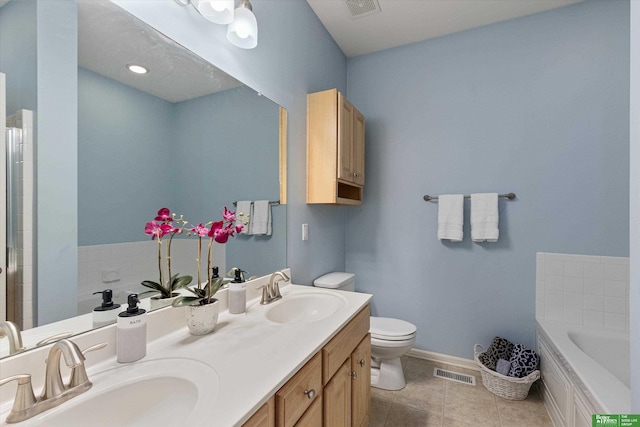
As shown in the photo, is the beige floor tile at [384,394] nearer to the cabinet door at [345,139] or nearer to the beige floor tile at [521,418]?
the beige floor tile at [521,418]

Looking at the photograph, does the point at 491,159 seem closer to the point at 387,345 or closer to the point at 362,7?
the point at 362,7

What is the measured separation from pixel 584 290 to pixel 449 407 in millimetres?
Answer: 1243

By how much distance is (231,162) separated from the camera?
1.34 meters

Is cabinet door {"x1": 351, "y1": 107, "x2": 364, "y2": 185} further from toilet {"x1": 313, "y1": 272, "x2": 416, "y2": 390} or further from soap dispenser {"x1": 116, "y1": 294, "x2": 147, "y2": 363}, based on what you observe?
soap dispenser {"x1": 116, "y1": 294, "x2": 147, "y2": 363}

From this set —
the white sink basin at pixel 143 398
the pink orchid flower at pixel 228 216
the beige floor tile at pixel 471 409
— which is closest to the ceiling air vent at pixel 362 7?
the pink orchid flower at pixel 228 216

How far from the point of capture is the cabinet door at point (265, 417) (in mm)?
650

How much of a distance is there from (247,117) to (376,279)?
184 cm

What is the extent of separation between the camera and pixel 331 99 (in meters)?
1.93

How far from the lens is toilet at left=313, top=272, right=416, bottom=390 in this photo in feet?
6.20

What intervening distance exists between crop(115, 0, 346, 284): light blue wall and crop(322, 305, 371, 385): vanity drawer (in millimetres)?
598

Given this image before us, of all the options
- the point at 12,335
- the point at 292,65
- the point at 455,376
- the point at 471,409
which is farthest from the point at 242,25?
the point at 455,376

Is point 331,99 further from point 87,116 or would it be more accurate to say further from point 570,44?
point 570,44

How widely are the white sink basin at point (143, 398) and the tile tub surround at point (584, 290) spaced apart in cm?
235

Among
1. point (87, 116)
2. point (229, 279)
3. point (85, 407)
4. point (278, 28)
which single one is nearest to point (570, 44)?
point (278, 28)
